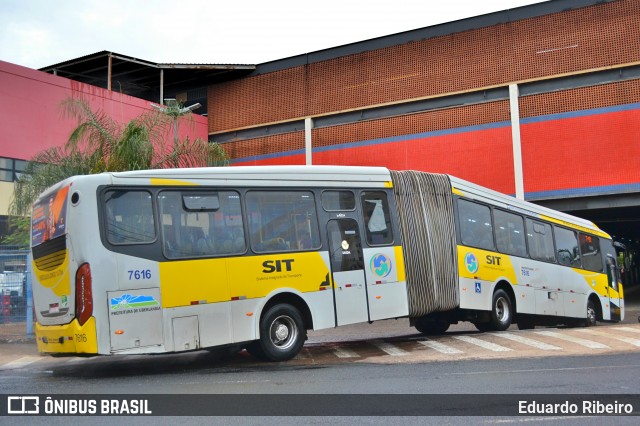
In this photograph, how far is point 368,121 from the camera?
34344mm

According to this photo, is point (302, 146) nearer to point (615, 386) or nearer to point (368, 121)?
point (368, 121)

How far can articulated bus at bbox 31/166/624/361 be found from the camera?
1018 cm

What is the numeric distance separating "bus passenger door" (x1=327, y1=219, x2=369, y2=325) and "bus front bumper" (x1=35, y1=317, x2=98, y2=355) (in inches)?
169

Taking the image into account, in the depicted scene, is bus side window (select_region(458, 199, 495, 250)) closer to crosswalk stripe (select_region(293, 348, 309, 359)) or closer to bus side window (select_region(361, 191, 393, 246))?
bus side window (select_region(361, 191, 393, 246))

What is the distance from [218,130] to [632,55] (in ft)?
70.4

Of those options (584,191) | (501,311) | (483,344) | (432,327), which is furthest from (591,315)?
(483,344)

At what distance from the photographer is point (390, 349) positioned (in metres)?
13.6

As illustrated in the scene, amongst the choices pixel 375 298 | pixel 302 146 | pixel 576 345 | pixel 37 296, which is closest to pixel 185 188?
pixel 37 296

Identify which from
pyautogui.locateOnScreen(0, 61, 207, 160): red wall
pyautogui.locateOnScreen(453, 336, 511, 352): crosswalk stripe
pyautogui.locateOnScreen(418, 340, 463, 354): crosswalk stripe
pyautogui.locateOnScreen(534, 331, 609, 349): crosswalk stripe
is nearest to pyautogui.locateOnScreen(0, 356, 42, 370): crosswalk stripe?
pyautogui.locateOnScreen(418, 340, 463, 354): crosswalk stripe

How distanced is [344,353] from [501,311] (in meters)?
4.96

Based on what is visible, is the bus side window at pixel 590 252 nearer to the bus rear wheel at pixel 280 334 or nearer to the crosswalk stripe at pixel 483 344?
the crosswalk stripe at pixel 483 344

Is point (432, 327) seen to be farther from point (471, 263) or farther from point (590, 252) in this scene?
point (590, 252)

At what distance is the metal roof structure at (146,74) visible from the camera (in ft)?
118

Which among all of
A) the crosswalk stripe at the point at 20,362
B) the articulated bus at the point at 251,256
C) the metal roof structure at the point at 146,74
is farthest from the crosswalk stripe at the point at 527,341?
the metal roof structure at the point at 146,74
